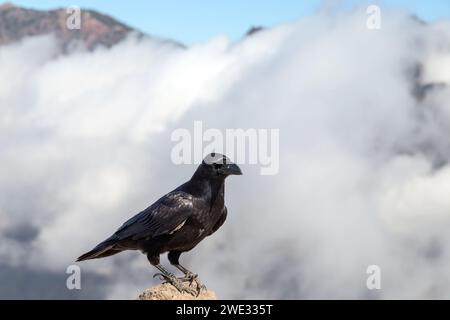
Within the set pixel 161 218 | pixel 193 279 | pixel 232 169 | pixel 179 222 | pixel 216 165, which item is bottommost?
pixel 193 279

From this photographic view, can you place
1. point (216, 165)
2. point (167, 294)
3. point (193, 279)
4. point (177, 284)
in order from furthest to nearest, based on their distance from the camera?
1. point (193, 279)
2. point (177, 284)
3. point (167, 294)
4. point (216, 165)

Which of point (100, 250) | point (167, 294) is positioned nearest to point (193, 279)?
point (167, 294)

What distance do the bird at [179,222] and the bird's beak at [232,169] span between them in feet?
0.10

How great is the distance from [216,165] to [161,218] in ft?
5.24

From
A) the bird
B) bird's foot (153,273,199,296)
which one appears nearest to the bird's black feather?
the bird

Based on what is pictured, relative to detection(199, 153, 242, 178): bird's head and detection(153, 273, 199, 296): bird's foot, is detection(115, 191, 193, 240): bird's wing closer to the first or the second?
detection(199, 153, 242, 178): bird's head

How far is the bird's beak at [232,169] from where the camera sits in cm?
1453

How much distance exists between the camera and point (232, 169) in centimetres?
1475

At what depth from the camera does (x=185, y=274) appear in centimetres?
1588

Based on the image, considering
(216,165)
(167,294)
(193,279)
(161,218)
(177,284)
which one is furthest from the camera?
(193,279)

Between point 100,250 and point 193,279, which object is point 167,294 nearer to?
point 193,279
